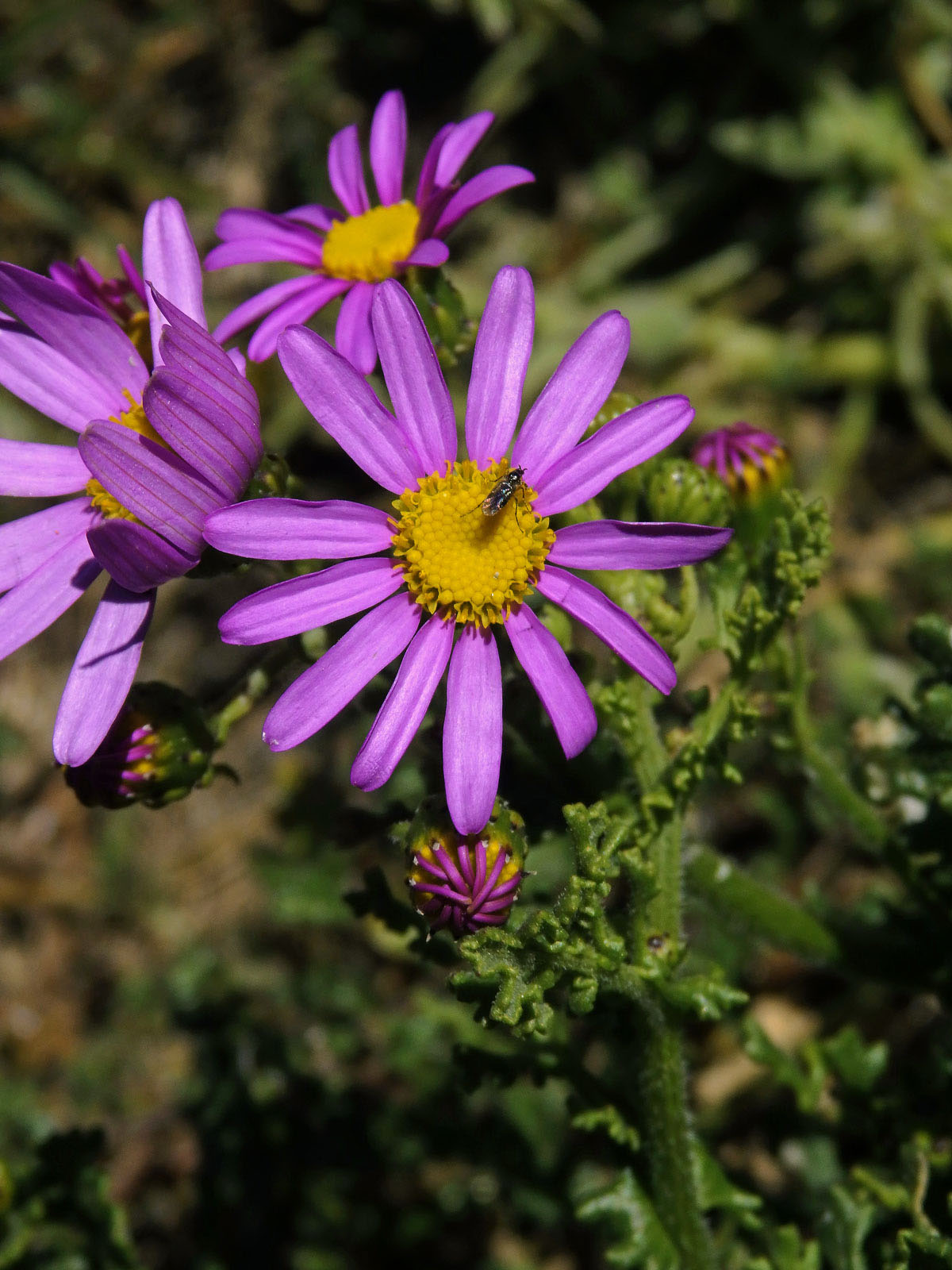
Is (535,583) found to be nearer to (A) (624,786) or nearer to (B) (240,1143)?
(A) (624,786)

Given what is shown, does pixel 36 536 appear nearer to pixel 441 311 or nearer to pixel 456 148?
pixel 441 311

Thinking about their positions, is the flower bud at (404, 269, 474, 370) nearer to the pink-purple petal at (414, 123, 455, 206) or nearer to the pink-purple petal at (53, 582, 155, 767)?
the pink-purple petal at (414, 123, 455, 206)

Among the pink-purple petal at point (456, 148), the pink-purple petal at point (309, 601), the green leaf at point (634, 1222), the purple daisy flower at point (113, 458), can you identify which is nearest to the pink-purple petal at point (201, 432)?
the purple daisy flower at point (113, 458)

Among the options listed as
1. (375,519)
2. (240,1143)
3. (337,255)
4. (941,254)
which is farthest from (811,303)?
(240,1143)

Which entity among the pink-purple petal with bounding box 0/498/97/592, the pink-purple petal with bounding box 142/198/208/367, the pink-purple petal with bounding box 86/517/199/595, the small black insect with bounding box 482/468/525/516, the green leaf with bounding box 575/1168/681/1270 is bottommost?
the green leaf with bounding box 575/1168/681/1270

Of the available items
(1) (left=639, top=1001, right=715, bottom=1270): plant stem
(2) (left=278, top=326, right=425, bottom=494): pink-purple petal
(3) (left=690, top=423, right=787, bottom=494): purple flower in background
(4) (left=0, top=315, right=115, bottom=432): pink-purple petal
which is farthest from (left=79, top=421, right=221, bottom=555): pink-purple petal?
(1) (left=639, top=1001, right=715, bottom=1270): plant stem

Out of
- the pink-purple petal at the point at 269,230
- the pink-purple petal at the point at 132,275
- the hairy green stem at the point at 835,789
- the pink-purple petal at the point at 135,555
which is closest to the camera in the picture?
the pink-purple petal at the point at 135,555

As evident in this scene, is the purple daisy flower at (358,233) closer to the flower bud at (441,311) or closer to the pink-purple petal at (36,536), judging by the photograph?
the flower bud at (441,311)
